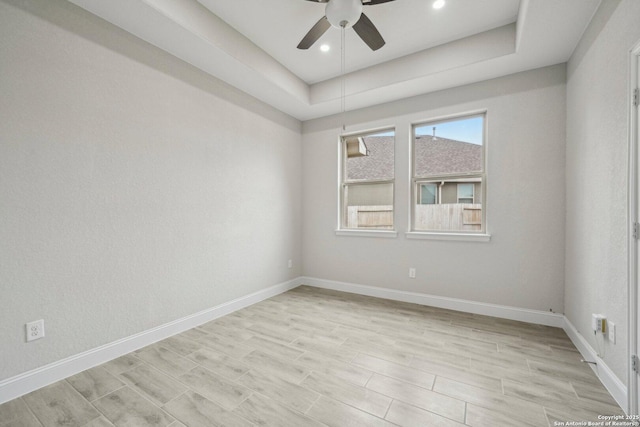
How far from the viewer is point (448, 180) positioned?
136 inches

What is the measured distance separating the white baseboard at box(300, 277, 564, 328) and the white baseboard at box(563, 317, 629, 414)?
26 centimetres

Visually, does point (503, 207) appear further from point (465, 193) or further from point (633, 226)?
point (633, 226)

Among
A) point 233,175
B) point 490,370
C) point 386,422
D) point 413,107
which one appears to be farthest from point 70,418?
point 413,107

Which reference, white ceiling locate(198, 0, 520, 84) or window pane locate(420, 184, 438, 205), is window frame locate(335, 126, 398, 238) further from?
white ceiling locate(198, 0, 520, 84)

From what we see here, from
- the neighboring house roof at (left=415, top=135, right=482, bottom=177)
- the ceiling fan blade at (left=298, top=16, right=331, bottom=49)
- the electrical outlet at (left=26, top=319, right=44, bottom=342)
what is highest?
the ceiling fan blade at (left=298, top=16, right=331, bottom=49)

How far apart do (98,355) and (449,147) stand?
13.8ft

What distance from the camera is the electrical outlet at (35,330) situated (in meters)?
1.83

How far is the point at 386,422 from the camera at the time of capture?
1528 millimetres

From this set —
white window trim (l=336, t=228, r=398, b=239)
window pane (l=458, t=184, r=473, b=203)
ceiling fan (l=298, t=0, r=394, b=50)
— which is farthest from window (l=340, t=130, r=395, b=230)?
ceiling fan (l=298, t=0, r=394, b=50)

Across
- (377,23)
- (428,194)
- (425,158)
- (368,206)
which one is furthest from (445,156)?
(377,23)

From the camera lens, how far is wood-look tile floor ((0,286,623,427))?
1.58 meters

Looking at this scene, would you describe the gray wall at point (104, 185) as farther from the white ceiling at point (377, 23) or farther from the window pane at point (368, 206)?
the window pane at point (368, 206)

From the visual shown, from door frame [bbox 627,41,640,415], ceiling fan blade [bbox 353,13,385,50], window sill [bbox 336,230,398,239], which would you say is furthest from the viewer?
window sill [bbox 336,230,398,239]

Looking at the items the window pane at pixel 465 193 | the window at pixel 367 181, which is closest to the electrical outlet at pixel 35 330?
the window at pixel 367 181
